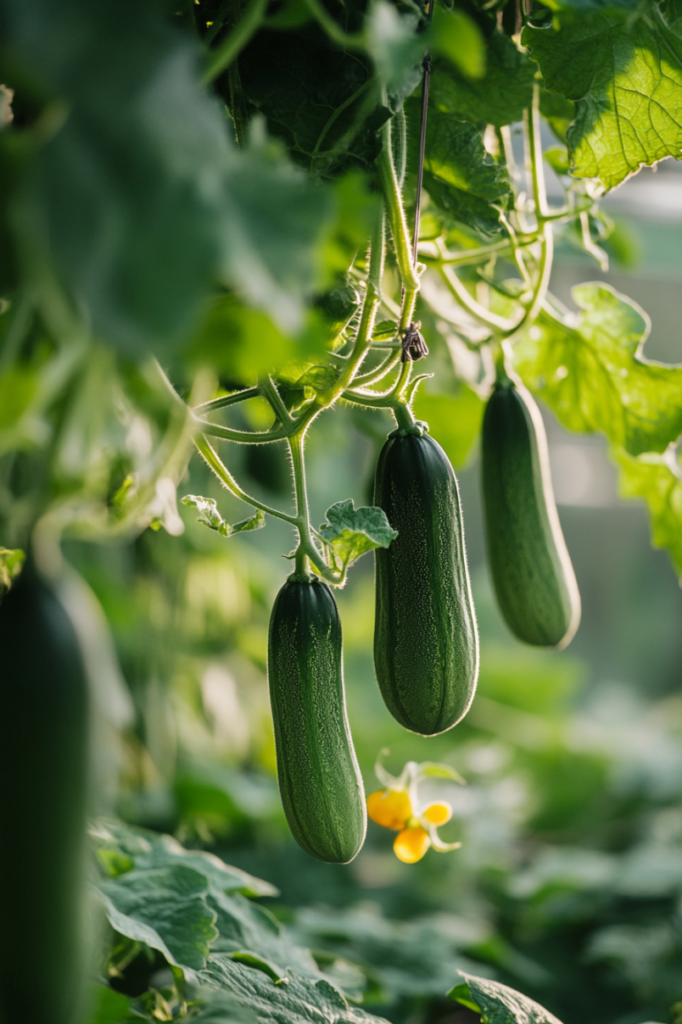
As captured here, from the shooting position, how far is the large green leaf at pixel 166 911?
0.72 m

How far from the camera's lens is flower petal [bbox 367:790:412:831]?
81 cm

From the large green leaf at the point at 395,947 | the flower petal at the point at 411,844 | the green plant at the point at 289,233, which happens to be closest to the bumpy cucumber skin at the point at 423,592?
the green plant at the point at 289,233

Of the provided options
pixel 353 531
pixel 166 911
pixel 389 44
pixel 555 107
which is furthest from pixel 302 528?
pixel 555 107

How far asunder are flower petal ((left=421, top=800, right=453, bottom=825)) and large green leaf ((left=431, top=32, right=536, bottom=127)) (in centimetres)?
64

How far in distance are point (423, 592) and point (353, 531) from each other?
118 mm

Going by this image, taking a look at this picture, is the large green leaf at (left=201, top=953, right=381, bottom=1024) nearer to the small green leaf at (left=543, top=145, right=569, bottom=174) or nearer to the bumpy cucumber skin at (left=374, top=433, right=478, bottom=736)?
the bumpy cucumber skin at (left=374, top=433, right=478, bottom=736)

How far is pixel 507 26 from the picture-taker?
772 millimetres

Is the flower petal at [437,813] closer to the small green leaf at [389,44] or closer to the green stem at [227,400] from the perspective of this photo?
the green stem at [227,400]

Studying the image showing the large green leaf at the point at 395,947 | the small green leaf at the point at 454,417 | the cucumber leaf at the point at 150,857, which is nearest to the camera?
the cucumber leaf at the point at 150,857

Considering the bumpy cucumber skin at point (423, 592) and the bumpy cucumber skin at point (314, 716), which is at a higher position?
the bumpy cucumber skin at point (423, 592)

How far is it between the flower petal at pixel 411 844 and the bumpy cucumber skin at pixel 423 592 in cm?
17

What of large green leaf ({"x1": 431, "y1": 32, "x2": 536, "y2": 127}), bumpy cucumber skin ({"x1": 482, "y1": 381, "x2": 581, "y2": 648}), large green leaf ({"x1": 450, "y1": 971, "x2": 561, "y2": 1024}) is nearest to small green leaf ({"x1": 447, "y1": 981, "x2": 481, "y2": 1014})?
large green leaf ({"x1": 450, "y1": 971, "x2": 561, "y2": 1024})

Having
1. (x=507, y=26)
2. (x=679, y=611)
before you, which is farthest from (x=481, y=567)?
(x=507, y=26)

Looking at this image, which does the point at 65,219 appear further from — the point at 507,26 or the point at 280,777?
the point at 507,26
